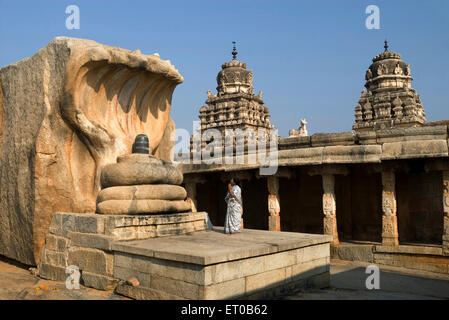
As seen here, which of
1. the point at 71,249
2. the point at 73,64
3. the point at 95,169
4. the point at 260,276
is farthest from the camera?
the point at 95,169

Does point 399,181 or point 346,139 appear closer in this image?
point 346,139

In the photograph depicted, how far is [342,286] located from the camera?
23.2 ft

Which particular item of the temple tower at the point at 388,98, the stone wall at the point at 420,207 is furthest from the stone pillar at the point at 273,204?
the temple tower at the point at 388,98

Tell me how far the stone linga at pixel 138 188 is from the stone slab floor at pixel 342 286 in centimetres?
145

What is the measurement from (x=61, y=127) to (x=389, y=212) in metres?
7.53

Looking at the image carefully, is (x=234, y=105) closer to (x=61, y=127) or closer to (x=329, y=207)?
(x=329, y=207)

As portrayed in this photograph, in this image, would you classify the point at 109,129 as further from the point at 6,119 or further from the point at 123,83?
the point at 6,119

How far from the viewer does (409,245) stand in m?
9.64

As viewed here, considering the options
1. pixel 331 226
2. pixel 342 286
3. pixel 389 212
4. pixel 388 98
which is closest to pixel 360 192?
pixel 331 226

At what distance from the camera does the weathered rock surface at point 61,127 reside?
7594 mm

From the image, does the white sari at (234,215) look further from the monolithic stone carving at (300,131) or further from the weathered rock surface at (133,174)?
the monolithic stone carving at (300,131)
